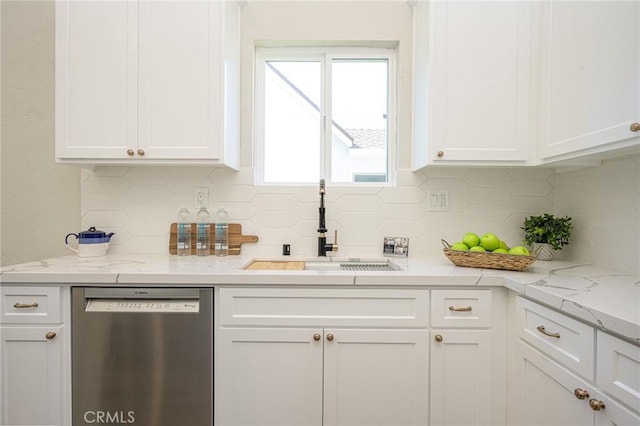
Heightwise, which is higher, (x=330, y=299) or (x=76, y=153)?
(x=76, y=153)

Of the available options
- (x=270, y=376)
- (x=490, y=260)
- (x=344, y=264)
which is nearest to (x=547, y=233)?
(x=490, y=260)

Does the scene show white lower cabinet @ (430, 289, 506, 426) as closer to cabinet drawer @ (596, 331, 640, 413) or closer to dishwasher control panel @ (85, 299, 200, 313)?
cabinet drawer @ (596, 331, 640, 413)

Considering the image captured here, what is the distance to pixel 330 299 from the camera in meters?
1.37

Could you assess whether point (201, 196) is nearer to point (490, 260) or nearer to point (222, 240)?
point (222, 240)

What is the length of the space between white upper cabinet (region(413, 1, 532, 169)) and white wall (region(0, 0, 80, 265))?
87.7 inches

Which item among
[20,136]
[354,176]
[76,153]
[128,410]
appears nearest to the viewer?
[128,410]

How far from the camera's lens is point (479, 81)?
1.63m

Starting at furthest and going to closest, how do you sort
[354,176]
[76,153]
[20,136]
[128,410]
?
[354,176], [20,136], [76,153], [128,410]

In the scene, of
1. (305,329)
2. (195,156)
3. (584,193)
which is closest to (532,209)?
(584,193)

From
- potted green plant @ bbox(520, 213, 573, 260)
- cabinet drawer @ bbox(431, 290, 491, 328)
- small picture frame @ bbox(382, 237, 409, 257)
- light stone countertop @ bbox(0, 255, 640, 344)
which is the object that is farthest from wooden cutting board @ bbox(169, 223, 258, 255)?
potted green plant @ bbox(520, 213, 573, 260)

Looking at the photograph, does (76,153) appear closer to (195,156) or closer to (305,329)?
(195,156)

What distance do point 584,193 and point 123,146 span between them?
2.51m

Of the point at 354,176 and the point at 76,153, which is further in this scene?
the point at 354,176
